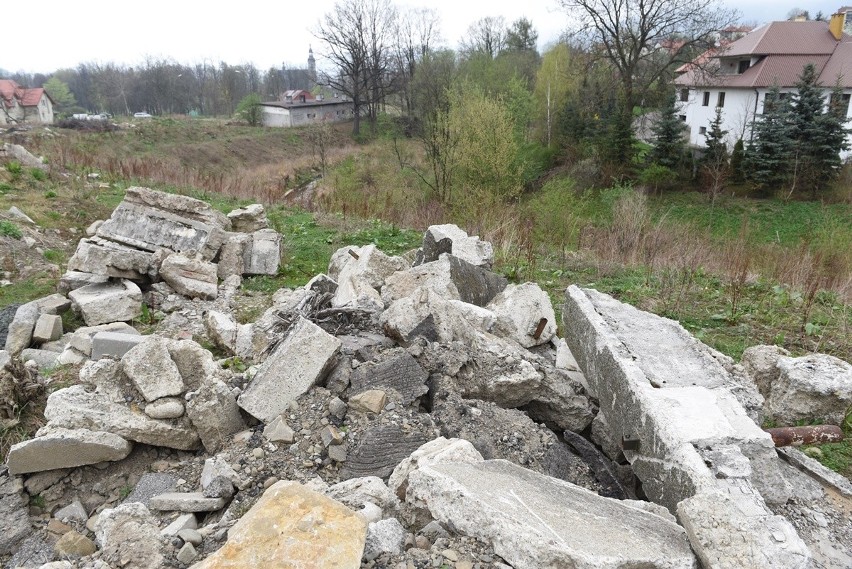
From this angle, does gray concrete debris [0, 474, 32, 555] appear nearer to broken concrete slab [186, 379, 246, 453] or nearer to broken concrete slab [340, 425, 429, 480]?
broken concrete slab [186, 379, 246, 453]

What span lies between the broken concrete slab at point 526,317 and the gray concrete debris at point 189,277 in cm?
347

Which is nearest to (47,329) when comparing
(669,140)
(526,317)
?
(526,317)

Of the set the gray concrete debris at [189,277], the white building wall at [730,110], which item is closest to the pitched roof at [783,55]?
the white building wall at [730,110]

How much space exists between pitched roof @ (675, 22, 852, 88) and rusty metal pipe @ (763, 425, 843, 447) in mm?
26194

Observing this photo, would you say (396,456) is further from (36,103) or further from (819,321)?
(36,103)

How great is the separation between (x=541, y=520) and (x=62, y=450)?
2.88 m

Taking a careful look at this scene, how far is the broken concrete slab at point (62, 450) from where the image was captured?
326cm

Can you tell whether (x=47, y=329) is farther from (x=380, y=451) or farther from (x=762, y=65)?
(x=762, y=65)

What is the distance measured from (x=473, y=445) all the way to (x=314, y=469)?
923mm

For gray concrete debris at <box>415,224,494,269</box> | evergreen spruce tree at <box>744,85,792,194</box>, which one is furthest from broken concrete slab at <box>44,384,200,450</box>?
evergreen spruce tree at <box>744,85,792,194</box>

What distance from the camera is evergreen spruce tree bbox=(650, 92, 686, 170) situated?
23.4 meters

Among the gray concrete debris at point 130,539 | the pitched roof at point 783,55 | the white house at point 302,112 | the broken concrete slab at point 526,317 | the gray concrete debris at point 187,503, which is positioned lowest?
the gray concrete debris at point 187,503

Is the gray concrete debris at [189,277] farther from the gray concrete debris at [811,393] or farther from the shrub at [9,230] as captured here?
the gray concrete debris at [811,393]

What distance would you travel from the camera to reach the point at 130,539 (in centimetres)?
242
